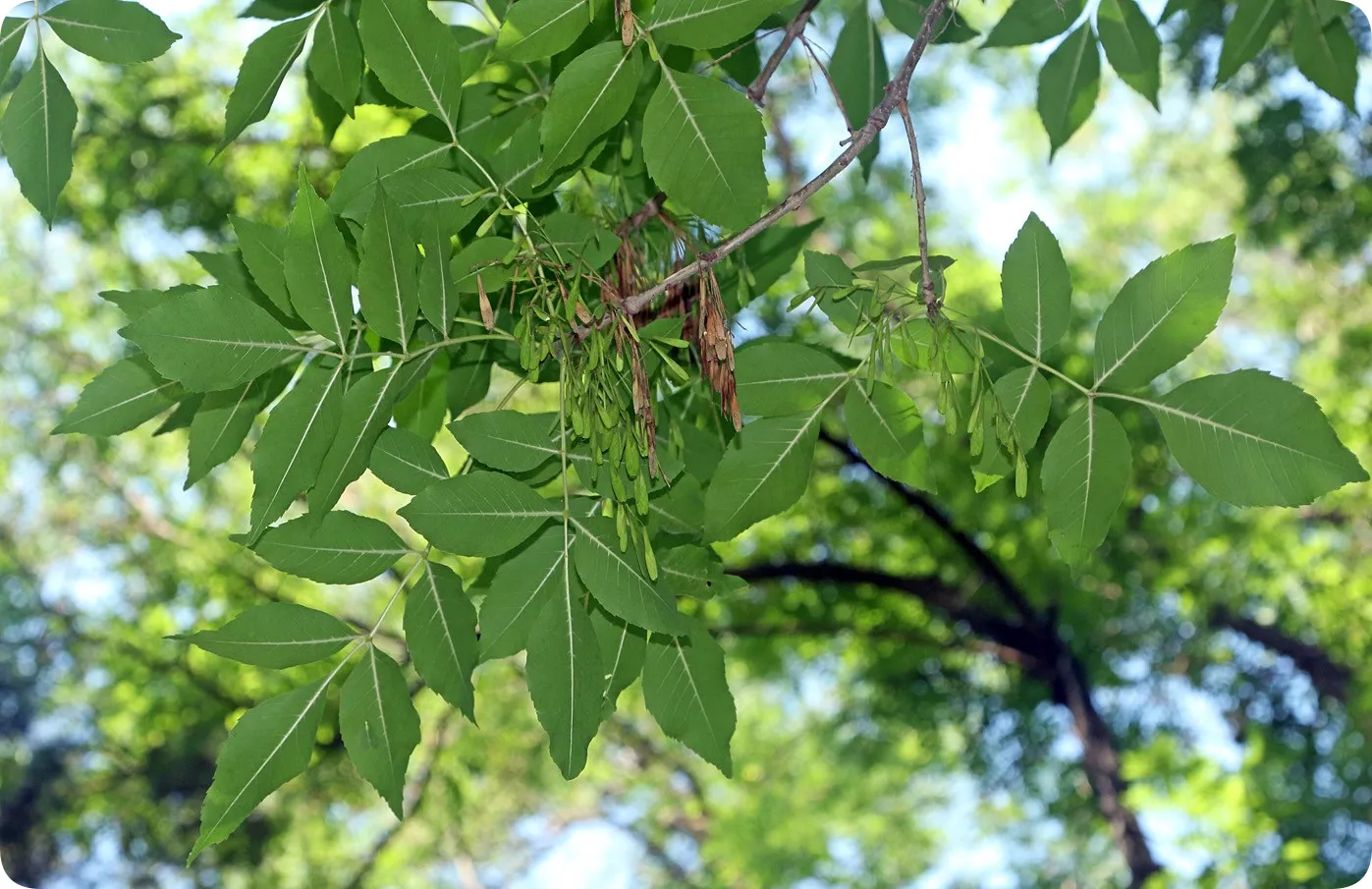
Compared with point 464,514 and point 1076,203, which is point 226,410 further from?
point 1076,203

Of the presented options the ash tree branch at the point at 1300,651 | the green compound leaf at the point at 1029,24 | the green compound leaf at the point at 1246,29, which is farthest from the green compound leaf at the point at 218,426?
the ash tree branch at the point at 1300,651

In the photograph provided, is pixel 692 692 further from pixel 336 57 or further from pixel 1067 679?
pixel 1067 679

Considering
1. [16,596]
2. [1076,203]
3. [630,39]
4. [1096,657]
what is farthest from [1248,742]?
[16,596]

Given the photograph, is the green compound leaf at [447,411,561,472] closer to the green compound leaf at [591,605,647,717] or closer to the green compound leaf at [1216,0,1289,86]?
the green compound leaf at [591,605,647,717]

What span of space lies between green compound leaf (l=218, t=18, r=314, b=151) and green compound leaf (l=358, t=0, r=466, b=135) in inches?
3.0

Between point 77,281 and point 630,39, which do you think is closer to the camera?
point 630,39

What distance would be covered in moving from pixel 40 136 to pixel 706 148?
0.29 m

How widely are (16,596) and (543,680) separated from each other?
3.36 meters

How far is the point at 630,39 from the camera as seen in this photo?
0.37 m

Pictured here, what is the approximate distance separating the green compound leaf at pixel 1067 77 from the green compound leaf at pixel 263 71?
0.44 meters

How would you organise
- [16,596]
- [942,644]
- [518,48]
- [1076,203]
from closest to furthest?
[518,48], [942,644], [16,596], [1076,203]


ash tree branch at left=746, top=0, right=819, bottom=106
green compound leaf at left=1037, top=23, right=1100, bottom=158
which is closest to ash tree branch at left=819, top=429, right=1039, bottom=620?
green compound leaf at left=1037, top=23, right=1100, bottom=158

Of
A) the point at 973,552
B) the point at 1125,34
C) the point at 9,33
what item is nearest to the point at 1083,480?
the point at 1125,34

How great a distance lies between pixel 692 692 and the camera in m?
0.47
